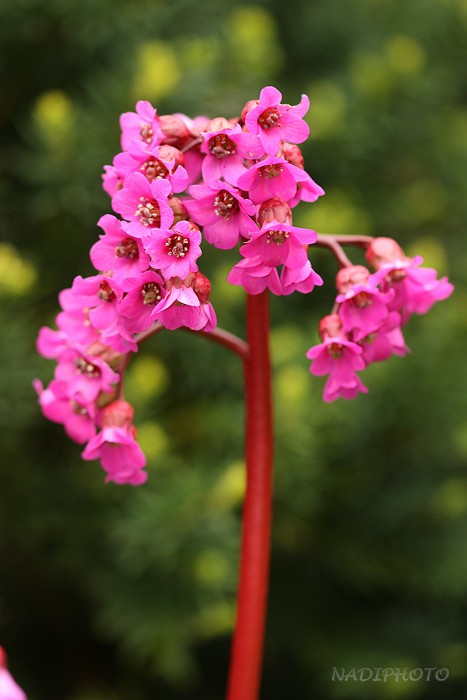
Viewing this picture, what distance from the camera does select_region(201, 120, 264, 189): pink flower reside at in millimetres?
589

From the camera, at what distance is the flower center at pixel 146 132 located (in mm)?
664

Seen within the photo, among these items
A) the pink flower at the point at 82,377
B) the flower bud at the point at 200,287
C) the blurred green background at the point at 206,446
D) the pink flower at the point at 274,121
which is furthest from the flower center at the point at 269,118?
the blurred green background at the point at 206,446

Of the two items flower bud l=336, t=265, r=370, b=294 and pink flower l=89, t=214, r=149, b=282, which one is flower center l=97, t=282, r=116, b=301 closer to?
pink flower l=89, t=214, r=149, b=282

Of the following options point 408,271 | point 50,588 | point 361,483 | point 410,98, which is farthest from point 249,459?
point 410,98

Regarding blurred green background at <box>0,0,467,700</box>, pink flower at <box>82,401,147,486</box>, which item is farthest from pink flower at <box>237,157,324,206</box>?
blurred green background at <box>0,0,467,700</box>

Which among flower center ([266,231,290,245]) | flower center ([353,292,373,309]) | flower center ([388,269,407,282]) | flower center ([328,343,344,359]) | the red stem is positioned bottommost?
the red stem

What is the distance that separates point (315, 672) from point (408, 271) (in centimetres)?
119

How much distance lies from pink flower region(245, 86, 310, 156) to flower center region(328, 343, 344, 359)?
0.16 metres

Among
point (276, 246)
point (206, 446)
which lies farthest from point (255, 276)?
point (206, 446)

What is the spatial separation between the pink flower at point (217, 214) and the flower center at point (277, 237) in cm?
2

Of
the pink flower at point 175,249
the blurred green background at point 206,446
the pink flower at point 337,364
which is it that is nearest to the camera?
the pink flower at point 175,249

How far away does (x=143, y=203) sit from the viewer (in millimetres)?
607

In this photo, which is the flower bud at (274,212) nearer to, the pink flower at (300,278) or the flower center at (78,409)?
the pink flower at (300,278)

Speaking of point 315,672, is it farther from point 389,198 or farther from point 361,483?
point 389,198
